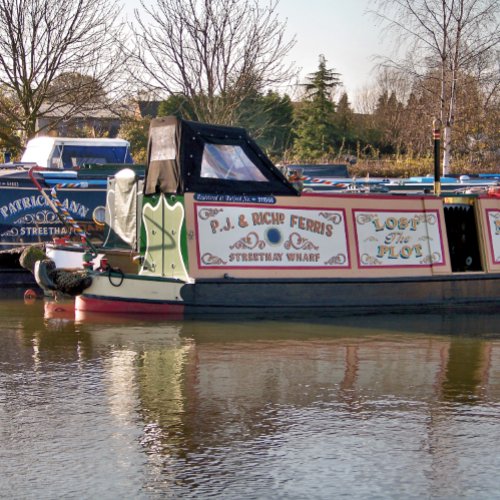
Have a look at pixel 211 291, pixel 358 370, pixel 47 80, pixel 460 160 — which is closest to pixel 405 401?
pixel 358 370

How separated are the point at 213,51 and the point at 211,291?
43.7 ft

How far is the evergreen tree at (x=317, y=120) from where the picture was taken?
4764cm

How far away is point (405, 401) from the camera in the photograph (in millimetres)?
9031

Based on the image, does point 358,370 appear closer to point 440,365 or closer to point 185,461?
point 440,365

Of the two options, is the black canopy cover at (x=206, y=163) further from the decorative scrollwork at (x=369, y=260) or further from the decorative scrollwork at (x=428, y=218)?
the decorative scrollwork at (x=428, y=218)

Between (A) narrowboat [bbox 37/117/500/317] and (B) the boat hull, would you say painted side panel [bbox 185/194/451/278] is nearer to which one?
(A) narrowboat [bbox 37/117/500/317]

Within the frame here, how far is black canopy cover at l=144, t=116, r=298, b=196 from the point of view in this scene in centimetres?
1388

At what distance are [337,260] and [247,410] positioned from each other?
20.6ft

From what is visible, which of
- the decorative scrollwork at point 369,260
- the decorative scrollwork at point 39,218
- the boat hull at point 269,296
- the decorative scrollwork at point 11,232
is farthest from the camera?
the decorative scrollwork at point 39,218

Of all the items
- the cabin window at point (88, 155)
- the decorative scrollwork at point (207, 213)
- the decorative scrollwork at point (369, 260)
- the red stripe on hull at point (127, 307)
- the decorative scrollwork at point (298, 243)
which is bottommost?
the red stripe on hull at point (127, 307)

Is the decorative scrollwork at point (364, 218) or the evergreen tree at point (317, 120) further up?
the evergreen tree at point (317, 120)

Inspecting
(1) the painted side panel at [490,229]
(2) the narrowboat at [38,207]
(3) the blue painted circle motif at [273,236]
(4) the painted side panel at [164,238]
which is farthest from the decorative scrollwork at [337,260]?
(2) the narrowboat at [38,207]

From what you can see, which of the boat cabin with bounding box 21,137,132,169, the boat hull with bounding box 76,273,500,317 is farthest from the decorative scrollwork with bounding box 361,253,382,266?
the boat cabin with bounding box 21,137,132,169

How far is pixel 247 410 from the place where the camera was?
340 inches
